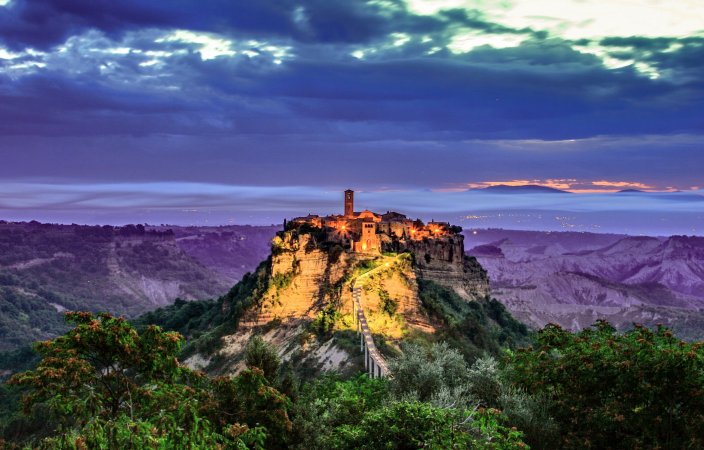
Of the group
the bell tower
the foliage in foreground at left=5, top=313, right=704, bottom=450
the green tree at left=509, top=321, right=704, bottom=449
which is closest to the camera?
the foliage in foreground at left=5, top=313, right=704, bottom=450

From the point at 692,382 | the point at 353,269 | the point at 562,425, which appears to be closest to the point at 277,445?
the point at 562,425

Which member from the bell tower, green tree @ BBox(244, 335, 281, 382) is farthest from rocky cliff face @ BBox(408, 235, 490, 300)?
green tree @ BBox(244, 335, 281, 382)

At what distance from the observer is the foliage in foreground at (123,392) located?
1636 centimetres

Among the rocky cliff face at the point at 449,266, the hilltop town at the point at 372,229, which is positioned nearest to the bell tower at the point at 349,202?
the hilltop town at the point at 372,229

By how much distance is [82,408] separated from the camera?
1709cm

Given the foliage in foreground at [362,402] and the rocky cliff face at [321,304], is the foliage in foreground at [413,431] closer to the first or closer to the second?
the foliage in foreground at [362,402]

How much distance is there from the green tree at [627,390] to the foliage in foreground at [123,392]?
9.72 metres

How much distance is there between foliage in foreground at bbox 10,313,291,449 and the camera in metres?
16.4

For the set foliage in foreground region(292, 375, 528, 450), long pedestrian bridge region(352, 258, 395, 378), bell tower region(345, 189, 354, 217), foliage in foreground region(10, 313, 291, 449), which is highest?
bell tower region(345, 189, 354, 217)

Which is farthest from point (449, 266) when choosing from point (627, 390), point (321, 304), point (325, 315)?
point (627, 390)

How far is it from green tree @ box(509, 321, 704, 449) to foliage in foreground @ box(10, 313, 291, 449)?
9719 mm

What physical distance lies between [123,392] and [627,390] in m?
14.7

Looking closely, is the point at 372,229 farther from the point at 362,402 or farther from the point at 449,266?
the point at 362,402

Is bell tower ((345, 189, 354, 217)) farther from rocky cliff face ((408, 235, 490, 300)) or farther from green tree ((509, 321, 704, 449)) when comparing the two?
green tree ((509, 321, 704, 449))
